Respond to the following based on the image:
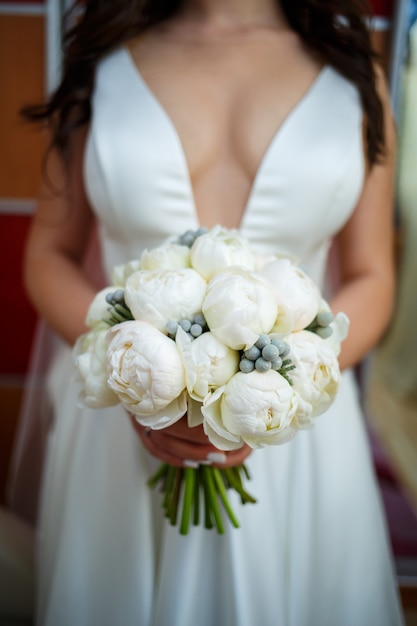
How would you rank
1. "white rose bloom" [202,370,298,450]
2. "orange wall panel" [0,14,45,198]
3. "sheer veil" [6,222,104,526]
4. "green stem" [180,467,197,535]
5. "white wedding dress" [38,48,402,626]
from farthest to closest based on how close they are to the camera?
"orange wall panel" [0,14,45,198] < "sheer veil" [6,222,104,526] < "white wedding dress" [38,48,402,626] < "green stem" [180,467,197,535] < "white rose bloom" [202,370,298,450]

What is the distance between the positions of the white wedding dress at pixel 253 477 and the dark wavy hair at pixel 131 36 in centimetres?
3

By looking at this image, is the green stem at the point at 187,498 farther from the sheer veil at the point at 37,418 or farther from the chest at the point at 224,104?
the sheer veil at the point at 37,418

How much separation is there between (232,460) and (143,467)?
0.83 ft

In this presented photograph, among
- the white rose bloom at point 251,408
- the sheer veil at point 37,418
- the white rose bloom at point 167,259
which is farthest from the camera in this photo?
the sheer veil at point 37,418

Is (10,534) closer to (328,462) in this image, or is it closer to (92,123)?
(328,462)

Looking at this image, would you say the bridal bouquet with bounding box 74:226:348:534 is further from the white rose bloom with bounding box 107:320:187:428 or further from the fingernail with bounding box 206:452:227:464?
the fingernail with bounding box 206:452:227:464

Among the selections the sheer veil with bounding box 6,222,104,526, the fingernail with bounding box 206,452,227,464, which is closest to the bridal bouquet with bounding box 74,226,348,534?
the fingernail with bounding box 206,452,227,464

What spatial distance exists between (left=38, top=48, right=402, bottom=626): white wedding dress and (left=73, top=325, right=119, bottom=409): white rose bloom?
32cm

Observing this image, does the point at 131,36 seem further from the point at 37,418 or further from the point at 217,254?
the point at 37,418

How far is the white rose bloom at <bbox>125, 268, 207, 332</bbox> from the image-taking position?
746 millimetres

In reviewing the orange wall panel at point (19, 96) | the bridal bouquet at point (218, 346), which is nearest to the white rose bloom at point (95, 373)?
the bridal bouquet at point (218, 346)

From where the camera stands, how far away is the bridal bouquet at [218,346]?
2.33 feet

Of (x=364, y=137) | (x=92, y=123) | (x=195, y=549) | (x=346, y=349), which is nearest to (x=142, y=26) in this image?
(x=92, y=123)

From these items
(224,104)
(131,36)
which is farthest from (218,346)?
(131,36)
